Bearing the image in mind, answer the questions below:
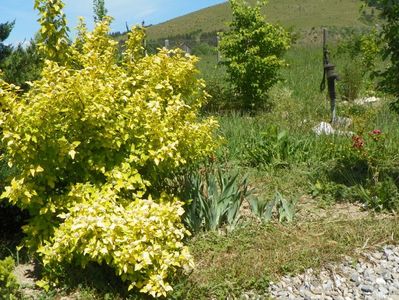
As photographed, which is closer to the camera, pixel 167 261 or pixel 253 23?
pixel 167 261

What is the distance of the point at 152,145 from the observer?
3787 millimetres

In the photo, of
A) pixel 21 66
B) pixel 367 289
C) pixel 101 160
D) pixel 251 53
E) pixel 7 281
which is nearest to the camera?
pixel 7 281

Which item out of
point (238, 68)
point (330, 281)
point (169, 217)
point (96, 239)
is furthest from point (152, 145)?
point (238, 68)

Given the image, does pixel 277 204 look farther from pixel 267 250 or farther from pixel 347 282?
pixel 347 282

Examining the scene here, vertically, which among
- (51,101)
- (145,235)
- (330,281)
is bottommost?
(330,281)

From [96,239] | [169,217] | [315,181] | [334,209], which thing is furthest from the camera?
[315,181]

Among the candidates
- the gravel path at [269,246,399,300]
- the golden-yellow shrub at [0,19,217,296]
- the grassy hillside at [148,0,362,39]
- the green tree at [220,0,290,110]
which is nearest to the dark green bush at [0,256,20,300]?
the golden-yellow shrub at [0,19,217,296]

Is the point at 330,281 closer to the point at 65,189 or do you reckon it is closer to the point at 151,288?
the point at 151,288

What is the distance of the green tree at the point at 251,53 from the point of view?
31.5 feet

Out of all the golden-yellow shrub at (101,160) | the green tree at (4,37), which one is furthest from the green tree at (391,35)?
the green tree at (4,37)

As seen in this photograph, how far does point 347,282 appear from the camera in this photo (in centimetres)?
388

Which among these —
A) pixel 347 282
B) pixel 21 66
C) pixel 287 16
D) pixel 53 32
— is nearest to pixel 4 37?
pixel 21 66

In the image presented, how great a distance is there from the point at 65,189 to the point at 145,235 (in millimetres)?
955

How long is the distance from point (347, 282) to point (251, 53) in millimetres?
6355
